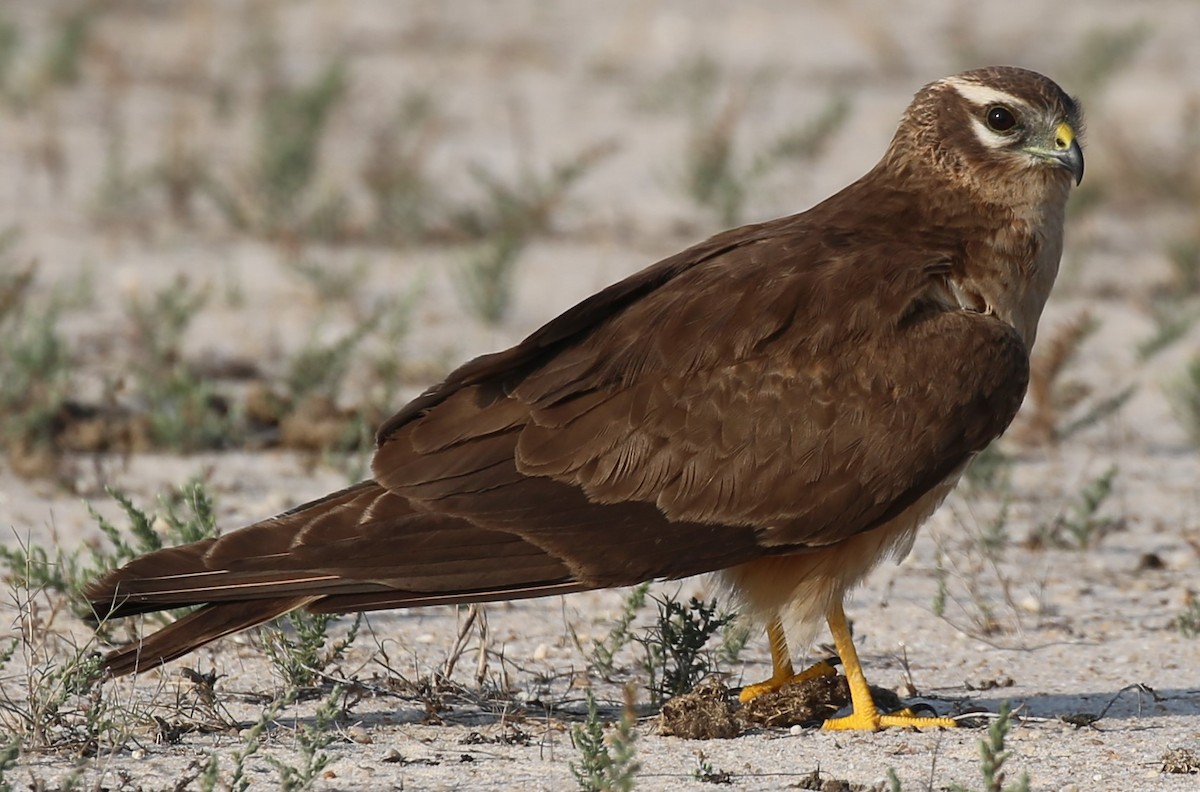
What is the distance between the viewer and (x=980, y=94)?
610 cm

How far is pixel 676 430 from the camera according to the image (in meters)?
5.25

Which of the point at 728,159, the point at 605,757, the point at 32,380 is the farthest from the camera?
the point at 728,159

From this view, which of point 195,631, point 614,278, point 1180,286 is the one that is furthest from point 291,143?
point 195,631

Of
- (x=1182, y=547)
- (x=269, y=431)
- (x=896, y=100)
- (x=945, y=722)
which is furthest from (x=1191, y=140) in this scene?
(x=945, y=722)

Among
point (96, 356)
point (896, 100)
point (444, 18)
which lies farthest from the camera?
point (444, 18)

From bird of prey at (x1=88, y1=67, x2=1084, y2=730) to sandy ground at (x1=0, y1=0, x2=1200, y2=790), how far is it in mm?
443

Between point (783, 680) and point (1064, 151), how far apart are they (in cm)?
188

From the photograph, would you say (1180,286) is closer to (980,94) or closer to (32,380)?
(980,94)

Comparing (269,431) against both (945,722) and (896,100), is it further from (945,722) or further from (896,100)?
(896,100)

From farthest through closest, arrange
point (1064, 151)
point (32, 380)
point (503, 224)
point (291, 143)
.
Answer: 1. point (291, 143)
2. point (503, 224)
3. point (32, 380)
4. point (1064, 151)

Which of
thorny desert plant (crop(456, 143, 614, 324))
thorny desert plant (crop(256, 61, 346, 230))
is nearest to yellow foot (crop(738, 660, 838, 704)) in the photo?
thorny desert plant (crop(456, 143, 614, 324))

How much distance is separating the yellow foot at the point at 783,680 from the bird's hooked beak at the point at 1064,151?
1.72 m

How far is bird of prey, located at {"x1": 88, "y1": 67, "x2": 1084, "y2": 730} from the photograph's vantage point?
16.1ft

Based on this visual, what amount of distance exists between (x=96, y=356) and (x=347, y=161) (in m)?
4.13
